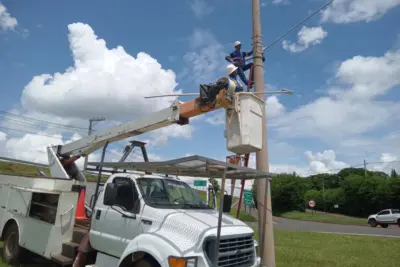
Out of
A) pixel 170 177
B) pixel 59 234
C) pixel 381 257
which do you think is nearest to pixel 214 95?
pixel 170 177

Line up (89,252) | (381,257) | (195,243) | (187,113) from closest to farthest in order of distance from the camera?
1. (195,243)
2. (89,252)
3. (187,113)
4. (381,257)

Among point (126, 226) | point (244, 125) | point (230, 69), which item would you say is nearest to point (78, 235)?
point (126, 226)

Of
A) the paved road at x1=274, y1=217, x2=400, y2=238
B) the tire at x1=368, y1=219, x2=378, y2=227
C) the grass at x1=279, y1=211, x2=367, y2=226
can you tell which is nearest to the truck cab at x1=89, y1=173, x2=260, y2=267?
the paved road at x1=274, y1=217, x2=400, y2=238

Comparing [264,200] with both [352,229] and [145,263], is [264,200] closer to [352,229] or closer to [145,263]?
[145,263]

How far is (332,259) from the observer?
10031 mm

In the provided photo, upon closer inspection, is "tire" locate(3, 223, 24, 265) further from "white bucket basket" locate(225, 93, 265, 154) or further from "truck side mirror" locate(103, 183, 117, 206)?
"white bucket basket" locate(225, 93, 265, 154)

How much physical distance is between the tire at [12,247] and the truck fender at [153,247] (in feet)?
13.3

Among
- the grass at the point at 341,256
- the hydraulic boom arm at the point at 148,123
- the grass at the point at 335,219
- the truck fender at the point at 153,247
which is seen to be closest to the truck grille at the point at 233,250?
the truck fender at the point at 153,247

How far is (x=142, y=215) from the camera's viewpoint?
514 cm

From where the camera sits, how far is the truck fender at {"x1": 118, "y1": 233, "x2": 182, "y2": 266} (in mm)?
4316

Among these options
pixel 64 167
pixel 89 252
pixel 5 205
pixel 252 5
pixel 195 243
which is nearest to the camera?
pixel 195 243

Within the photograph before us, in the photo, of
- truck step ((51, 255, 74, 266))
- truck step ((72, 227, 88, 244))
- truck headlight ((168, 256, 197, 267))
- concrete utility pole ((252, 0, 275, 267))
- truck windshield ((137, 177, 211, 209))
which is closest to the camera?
truck headlight ((168, 256, 197, 267))

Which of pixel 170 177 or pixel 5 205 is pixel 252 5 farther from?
pixel 5 205

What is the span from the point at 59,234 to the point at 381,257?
32.1 feet
